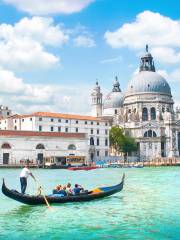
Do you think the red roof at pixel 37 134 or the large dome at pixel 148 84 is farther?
the large dome at pixel 148 84

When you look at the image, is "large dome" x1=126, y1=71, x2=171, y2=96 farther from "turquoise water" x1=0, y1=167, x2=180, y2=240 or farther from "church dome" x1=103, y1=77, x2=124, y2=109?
"turquoise water" x1=0, y1=167, x2=180, y2=240

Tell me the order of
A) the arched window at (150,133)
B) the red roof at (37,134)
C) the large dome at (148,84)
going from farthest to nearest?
the large dome at (148,84), the arched window at (150,133), the red roof at (37,134)

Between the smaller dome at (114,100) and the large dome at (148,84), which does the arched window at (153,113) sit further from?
the smaller dome at (114,100)

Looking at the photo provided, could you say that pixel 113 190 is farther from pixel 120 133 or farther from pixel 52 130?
pixel 120 133

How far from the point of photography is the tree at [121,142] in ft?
240

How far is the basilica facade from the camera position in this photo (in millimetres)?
76250

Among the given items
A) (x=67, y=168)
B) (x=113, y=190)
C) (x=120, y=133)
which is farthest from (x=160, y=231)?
(x=120, y=133)

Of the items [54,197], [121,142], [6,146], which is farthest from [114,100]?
[54,197]

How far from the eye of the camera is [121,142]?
72875 millimetres

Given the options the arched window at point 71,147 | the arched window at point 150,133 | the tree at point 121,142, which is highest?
the arched window at point 150,133

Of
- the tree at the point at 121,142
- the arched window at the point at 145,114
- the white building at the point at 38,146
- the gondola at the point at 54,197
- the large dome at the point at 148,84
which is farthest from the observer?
the large dome at the point at 148,84

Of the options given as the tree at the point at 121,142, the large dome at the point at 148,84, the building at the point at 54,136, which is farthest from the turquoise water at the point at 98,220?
the large dome at the point at 148,84

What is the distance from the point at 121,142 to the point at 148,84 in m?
16.1

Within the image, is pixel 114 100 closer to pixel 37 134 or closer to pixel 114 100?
pixel 114 100
